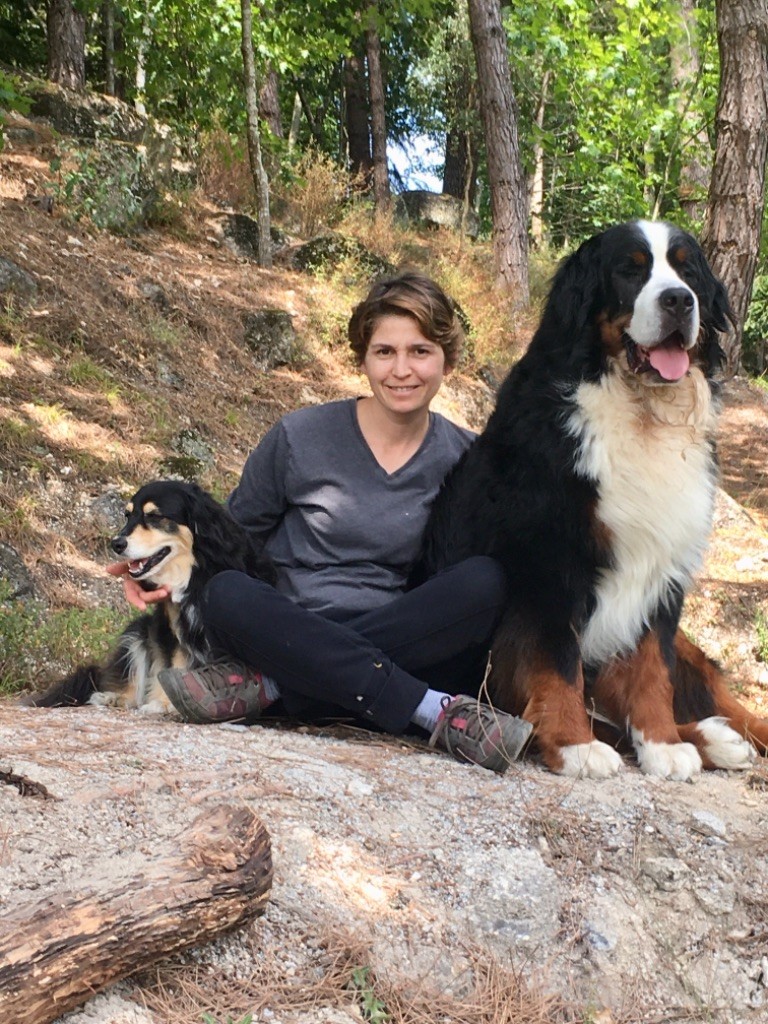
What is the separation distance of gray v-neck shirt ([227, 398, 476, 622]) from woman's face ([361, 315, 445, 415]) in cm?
22

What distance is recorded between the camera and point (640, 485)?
10.9 ft

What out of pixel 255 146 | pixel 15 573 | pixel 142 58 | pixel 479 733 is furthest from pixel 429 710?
pixel 142 58

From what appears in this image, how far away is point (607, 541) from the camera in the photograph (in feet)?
10.8

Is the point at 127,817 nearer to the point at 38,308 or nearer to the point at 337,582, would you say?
the point at 337,582

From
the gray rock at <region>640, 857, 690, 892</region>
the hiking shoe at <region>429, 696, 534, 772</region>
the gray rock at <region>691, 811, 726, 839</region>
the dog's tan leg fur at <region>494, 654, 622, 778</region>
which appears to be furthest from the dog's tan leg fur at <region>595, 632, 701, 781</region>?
the gray rock at <region>640, 857, 690, 892</region>

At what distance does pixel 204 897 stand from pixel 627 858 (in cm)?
130

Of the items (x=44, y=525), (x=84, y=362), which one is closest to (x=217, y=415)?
(x=84, y=362)

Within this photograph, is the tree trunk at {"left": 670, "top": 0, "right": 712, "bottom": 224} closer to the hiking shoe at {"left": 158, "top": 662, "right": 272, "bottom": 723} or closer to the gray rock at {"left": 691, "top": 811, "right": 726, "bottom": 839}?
the hiking shoe at {"left": 158, "top": 662, "right": 272, "bottom": 723}

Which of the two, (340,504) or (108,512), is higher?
(340,504)

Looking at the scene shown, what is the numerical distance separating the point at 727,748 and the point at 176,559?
6.85 feet

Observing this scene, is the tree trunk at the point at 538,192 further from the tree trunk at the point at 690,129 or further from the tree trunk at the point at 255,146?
the tree trunk at the point at 255,146

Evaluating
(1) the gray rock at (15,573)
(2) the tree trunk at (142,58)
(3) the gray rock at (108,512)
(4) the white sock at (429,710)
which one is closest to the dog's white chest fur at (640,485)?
(4) the white sock at (429,710)

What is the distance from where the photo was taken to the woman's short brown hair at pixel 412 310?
362 centimetres

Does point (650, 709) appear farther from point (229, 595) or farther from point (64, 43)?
point (64, 43)
